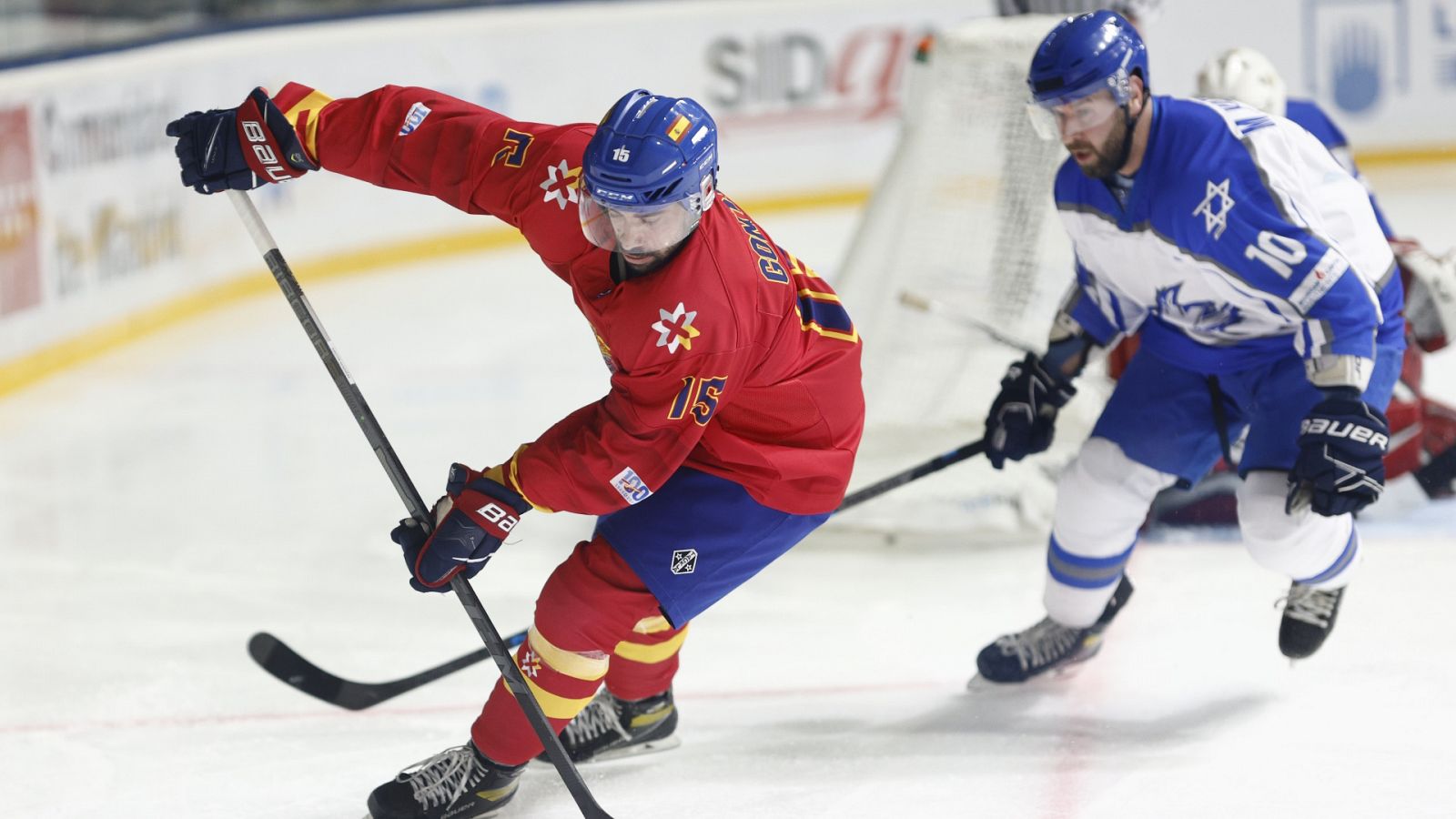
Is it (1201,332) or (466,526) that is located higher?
(466,526)

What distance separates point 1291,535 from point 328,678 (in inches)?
65.4

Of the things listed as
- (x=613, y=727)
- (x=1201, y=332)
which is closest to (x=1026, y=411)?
(x=1201, y=332)

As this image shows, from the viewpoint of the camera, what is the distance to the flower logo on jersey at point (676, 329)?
2.13 meters

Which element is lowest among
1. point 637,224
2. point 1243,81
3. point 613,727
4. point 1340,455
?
point 613,727

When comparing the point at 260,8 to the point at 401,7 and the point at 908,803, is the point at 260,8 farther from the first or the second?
the point at 908,803

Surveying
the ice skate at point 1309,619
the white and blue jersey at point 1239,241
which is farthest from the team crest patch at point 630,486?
the ice skate at point 1309,619

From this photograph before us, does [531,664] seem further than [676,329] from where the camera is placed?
Yes

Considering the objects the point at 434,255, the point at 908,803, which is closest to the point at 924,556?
the point at 908,803

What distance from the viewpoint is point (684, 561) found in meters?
2.40

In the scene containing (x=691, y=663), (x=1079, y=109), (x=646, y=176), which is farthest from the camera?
(x=691, y=663)

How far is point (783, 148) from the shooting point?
7891mm

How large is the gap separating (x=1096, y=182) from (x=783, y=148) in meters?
5.23

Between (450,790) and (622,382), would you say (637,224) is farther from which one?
(450,790)

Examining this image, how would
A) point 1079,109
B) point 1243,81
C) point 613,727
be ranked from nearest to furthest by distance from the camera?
1. point 1079,109
2. point 613,727
3. point 1243,81
